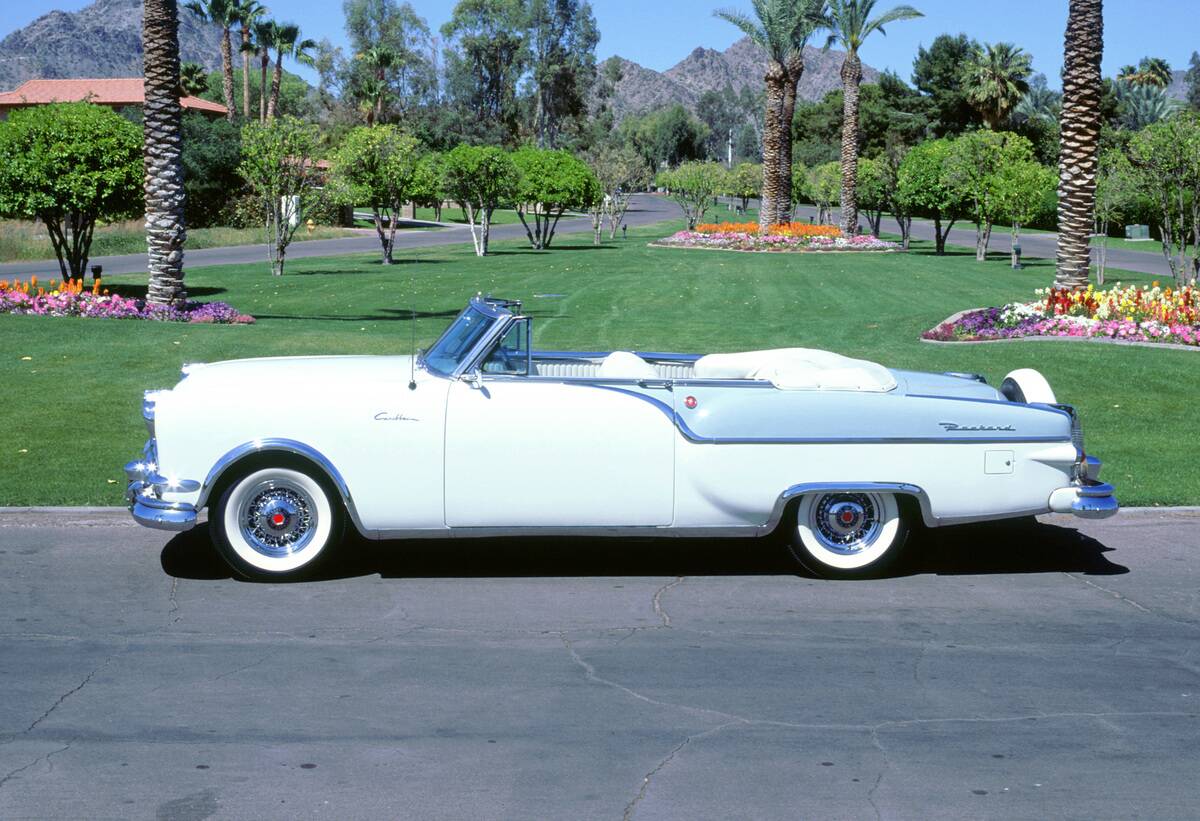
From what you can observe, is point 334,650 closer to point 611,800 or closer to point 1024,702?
point 611,800

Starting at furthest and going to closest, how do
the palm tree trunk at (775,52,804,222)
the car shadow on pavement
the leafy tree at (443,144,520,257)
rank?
the palm tree trunk at (775,52,804,222), the leafy tree at (443,144,520,257), the car shadow on pavement

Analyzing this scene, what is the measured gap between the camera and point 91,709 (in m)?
5.16

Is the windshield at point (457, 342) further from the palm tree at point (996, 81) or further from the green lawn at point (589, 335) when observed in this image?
the palm tree at point (996, 81)

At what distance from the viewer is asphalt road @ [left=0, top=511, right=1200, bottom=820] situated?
14.7ft

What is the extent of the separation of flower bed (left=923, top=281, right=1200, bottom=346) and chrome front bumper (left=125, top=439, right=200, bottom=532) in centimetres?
1330

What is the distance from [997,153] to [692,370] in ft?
130

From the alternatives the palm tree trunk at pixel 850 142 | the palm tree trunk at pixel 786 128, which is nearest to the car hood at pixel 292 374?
the palm tree trunk at pixel 786 128

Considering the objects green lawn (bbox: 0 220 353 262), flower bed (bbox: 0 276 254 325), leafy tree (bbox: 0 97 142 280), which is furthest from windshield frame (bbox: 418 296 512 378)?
green lawn (bbox: 0 220 353 262)

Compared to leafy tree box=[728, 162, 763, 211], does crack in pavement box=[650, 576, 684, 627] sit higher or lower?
lower

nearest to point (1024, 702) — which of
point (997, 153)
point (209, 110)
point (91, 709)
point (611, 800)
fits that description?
point (611, 800)

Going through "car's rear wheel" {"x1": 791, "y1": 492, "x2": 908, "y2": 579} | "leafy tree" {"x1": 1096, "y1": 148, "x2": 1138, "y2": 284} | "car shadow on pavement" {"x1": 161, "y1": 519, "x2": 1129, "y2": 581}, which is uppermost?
"leafy tree" {"x1": 1096, "y1": 148, "x2": 1138, "y2": 284}

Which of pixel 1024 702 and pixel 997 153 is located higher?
pixel 997 153

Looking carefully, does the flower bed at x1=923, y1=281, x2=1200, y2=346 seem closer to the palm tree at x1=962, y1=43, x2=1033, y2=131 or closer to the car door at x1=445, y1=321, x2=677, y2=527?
the car door at x1=445, y1=321, x2=677, y2=527

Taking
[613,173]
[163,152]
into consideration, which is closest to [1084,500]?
[163,152]
